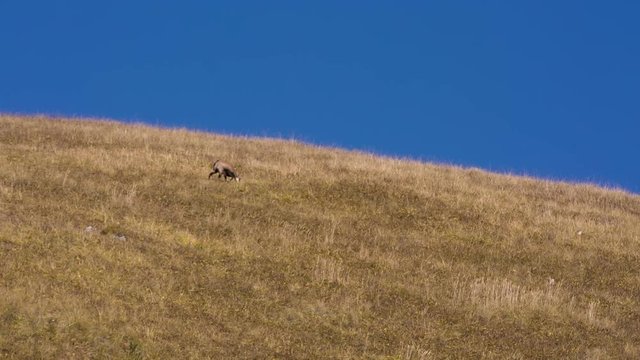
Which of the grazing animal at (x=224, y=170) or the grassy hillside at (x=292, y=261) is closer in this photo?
the grassy hillside at (x=292, y=261)

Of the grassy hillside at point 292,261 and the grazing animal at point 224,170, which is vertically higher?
the grazing animal at point 224,170

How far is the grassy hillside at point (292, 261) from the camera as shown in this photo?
17.1 meters

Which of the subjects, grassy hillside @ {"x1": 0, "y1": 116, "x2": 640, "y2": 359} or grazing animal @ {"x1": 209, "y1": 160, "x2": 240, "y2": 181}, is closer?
grassy hillside @ {"x1": 0, "y1": 116, "x2": 640, "y2": 359}

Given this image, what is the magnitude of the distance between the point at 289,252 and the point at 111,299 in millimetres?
5189

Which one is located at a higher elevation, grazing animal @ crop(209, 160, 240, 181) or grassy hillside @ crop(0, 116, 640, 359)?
grazing animal @ crop(209, 160, 240, 181)

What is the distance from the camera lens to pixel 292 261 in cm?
2136

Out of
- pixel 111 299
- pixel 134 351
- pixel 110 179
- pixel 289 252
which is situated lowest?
pixel 134 351

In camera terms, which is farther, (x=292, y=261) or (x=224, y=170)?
(x=224, y=170)

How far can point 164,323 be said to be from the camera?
55.8 ft

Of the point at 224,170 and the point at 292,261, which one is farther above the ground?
the point at 224,170

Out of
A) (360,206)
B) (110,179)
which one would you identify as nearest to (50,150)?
(110,179)

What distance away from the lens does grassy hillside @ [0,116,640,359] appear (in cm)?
1712

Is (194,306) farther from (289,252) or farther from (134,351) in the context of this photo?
(289,252)

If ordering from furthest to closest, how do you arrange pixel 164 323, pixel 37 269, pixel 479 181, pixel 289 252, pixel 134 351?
pixel 479 181 → pixel 289 252 → pixel 37 269 → pixel 164 323 → pixel 134 351
